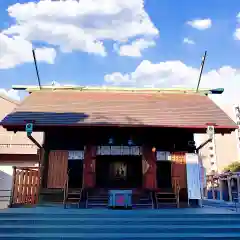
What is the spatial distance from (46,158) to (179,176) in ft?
16.9

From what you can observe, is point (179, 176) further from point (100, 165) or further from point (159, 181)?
point (100, 165)

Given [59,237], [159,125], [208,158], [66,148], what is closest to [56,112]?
[66,148]

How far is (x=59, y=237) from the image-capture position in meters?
6.18

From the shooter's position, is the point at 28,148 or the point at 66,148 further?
the point at 28,148

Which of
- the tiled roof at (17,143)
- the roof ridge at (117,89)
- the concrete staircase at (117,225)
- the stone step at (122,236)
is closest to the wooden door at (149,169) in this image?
the roof ridge at (117,89)

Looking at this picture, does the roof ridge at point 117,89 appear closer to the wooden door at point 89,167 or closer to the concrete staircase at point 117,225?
the wooden door at point 89,167

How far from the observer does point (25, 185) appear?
10672 millimetres

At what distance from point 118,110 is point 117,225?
214 inches

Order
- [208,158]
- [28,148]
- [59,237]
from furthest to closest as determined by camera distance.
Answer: [208,158]
[28,148]
[59,237]

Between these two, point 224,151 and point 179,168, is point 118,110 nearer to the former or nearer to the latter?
point 179,168

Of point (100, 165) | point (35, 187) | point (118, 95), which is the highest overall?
point (118, 95)

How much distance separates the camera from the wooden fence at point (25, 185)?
32.6 feet

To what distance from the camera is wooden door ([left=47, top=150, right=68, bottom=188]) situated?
1106 centimetres

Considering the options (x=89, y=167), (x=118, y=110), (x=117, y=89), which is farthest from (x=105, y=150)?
(x=117, y=89)
